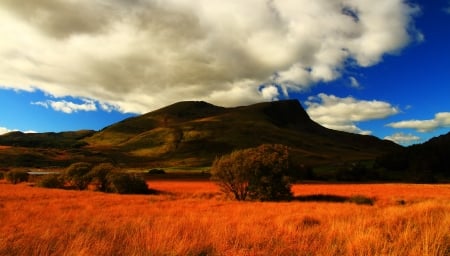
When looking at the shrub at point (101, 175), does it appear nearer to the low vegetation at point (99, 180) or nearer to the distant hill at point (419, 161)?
the low vegetation at point (99, 180)

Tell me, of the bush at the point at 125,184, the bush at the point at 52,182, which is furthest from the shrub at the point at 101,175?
the bush at the point at 52,182

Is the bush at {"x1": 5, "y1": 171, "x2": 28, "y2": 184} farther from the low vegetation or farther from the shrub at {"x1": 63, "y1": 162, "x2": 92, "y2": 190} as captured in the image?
the shrub at {"x1": 63, "y1": 162, "x2": 92, "y2": 190}

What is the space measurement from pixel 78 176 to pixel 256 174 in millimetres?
28373

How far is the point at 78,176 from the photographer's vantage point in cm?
5450

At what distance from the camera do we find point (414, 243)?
709 cm

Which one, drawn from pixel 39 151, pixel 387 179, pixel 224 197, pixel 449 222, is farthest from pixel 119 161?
pixel 449 222

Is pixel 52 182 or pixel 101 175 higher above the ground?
pixel 101 175

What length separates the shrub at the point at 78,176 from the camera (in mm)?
54219

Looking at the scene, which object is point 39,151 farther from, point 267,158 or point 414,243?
point 414,243

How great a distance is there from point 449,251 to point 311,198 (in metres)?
34.1

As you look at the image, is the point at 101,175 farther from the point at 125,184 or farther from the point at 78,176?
the point at 125,184

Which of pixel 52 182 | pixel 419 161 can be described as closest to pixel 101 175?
pixel 52 182

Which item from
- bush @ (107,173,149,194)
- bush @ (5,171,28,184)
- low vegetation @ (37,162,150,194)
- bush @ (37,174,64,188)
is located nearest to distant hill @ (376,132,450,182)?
bush @ (107,173,149,194)

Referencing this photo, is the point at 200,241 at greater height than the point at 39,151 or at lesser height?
lesser
